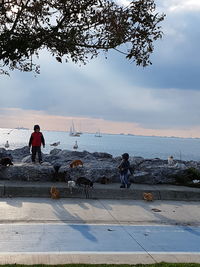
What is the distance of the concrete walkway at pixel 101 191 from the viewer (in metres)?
10.9

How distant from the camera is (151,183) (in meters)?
13.3

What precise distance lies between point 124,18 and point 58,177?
27.8ft

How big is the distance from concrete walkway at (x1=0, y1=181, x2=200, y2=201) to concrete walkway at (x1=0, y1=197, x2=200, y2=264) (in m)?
0.34

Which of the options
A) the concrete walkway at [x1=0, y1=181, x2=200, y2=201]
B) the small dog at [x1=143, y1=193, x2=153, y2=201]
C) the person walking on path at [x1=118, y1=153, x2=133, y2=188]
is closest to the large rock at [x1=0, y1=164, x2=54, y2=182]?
the concrete walkway at [x1=0, y1=181, x2=200, y2=201]

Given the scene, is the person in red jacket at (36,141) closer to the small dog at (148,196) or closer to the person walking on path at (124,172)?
the person walking on path at (124,172)

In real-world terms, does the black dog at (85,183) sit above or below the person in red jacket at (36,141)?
below

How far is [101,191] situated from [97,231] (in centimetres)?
337

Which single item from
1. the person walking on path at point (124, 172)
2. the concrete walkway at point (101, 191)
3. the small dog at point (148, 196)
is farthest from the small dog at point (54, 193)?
the small dog at point (148, 196)

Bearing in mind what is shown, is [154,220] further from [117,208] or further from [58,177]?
[58,177]

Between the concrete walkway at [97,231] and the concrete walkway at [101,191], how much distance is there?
0.34 m

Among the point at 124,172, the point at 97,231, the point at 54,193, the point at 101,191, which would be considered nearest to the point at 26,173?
the point at 54,193

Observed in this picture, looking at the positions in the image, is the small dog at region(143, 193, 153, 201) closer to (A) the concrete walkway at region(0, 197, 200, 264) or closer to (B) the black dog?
(A) the concrete walkway at region(0, 197, 200, 264)

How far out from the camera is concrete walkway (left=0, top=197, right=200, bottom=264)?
6.49m

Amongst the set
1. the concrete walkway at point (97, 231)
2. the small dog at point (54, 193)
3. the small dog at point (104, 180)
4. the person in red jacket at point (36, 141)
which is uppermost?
the person in red jacket at point (36, 141)
